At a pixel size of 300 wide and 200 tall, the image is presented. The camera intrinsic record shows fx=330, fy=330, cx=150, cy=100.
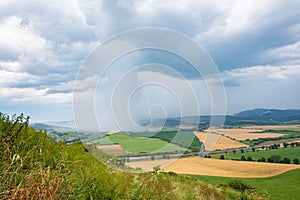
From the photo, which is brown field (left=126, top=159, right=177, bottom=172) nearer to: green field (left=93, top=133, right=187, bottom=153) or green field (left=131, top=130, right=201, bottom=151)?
green field (left=93, top=133, right=187, bottom=153)

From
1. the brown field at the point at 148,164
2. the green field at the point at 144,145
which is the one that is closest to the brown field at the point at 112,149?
the green field at the point at 144,145

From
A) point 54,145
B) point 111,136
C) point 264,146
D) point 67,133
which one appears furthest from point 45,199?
point 264,146

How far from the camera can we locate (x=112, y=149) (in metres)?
10.4

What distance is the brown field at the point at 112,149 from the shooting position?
9680mm

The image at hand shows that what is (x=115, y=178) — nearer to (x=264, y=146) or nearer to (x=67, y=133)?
(x=67, y=133)

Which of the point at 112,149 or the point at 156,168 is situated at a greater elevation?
the point at 112,149

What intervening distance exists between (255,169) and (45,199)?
119ft

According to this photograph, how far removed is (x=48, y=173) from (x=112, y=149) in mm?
6577

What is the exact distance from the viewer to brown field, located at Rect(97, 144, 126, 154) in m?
9.68

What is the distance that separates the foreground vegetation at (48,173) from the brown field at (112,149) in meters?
1.60

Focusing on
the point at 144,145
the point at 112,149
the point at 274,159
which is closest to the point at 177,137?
the point at 144,145

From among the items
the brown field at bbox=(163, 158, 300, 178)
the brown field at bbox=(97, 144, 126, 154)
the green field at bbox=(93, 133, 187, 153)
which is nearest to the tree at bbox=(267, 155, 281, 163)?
the brown field at bbox=(163, 158, 300, 178)

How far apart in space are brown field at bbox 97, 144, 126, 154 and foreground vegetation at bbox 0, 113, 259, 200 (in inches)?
62.8

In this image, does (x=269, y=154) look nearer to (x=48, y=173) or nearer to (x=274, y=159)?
(x=274, y=159)
